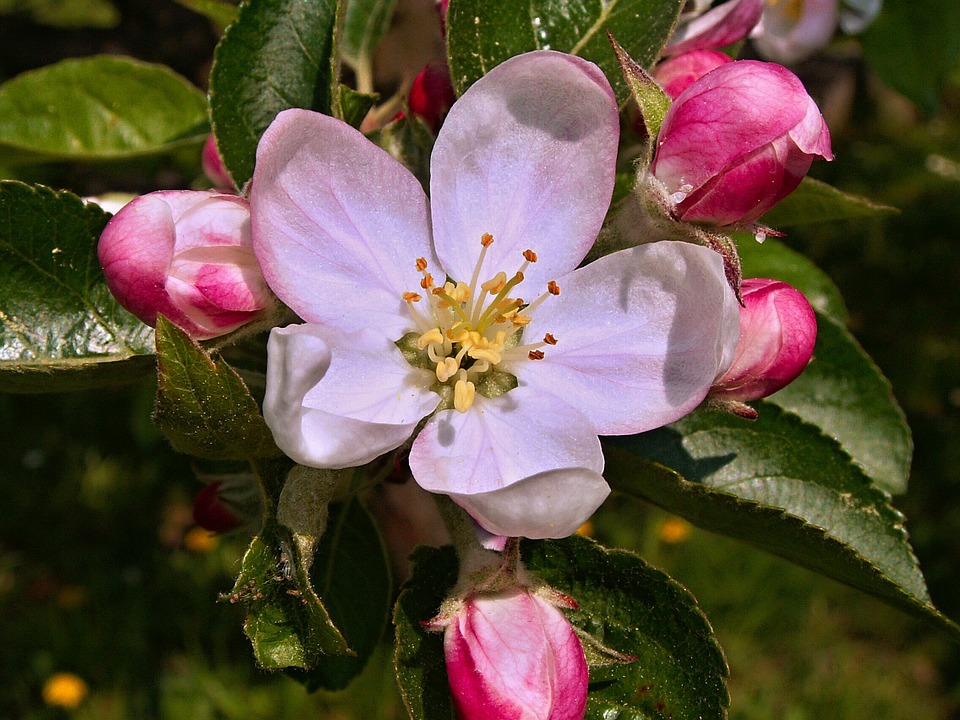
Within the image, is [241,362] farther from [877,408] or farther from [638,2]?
[877,408]

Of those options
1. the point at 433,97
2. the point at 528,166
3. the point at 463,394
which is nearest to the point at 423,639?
the point at 463,394

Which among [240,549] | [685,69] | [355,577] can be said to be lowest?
[240,549]

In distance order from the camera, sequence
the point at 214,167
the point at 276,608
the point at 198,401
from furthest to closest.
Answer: the point at 214,167, the point at 276,608, the point at 198,401

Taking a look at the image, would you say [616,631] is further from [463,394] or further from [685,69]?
[685,69]

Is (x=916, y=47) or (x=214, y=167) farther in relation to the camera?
(x=916, y=47)

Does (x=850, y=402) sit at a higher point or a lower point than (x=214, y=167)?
lower

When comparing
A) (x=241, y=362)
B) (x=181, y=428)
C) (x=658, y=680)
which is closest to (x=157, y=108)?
(x=241, y=362)

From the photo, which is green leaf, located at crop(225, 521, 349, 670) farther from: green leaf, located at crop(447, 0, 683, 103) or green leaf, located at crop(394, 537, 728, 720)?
green leaf, located at crop(447, 0, 683, 103)
